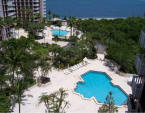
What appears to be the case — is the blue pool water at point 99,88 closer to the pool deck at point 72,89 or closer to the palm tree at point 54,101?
the pool deck at point 72,89

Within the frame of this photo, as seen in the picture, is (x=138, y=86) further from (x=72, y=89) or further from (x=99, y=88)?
(x=99, y=88)

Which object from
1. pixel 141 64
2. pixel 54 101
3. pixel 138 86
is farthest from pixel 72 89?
pixel 141 64

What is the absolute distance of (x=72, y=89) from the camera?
24797 mm

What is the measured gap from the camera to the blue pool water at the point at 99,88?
24.7 m

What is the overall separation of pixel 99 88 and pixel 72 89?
4885 millimetres

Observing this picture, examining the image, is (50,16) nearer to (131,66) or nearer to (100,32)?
(100,32)

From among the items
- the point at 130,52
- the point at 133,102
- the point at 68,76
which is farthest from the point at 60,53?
the point at 133,102

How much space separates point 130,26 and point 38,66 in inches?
1188

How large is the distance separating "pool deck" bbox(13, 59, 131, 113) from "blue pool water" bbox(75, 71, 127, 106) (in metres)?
0.75

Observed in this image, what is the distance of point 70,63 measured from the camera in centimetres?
3222

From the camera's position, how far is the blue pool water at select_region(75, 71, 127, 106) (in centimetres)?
2473

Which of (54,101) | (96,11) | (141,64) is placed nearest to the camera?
(141,64)

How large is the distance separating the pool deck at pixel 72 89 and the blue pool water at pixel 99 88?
75 centimetres

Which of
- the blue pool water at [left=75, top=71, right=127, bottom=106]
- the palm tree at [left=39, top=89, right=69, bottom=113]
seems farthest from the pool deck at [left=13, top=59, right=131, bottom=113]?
the palm tree at [left=39, top=89, right=69, bottom=113]
